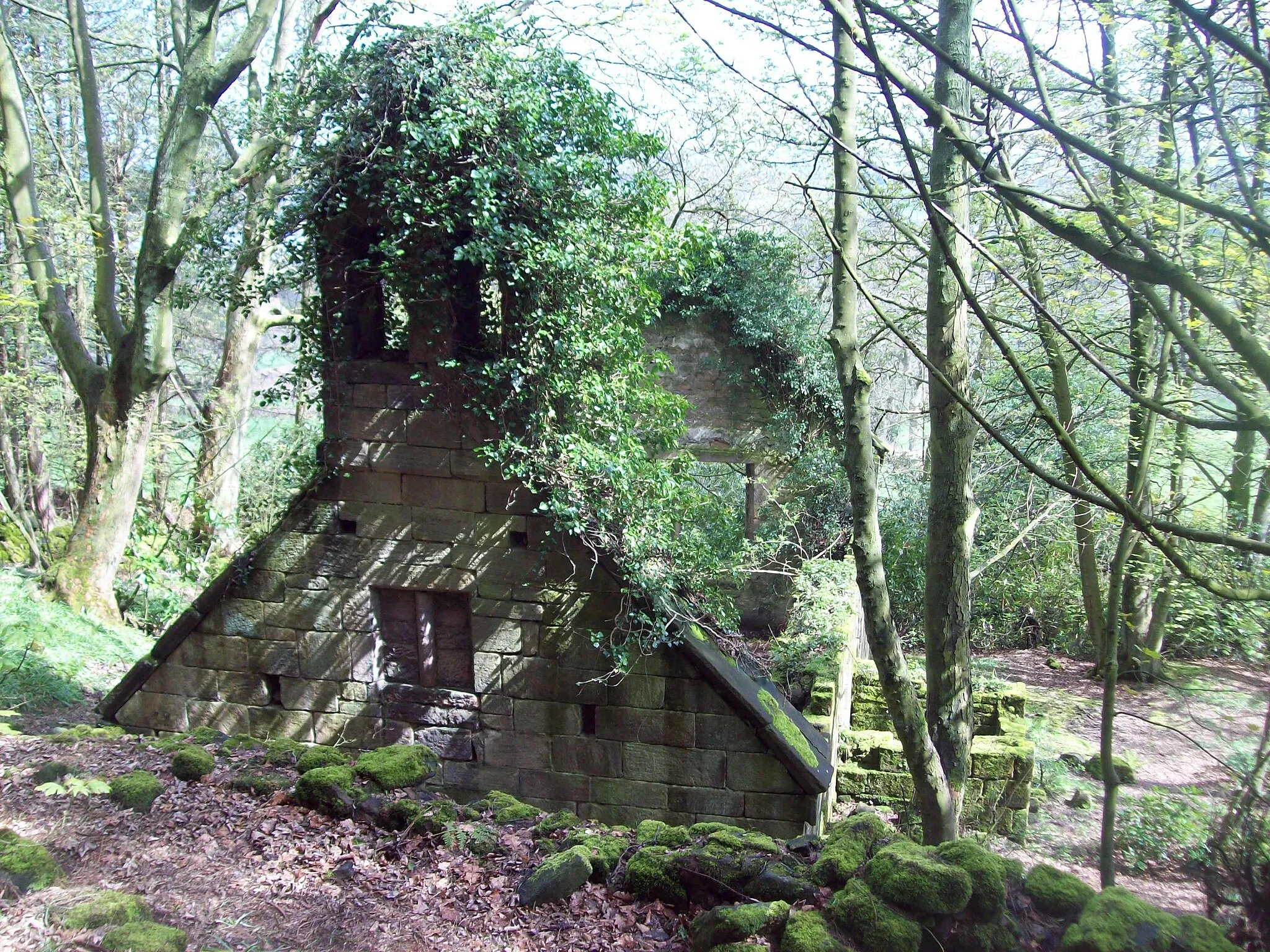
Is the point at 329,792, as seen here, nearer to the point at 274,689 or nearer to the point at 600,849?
the point at 600,849

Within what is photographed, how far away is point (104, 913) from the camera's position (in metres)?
2.84

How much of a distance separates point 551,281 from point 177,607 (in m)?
8.25

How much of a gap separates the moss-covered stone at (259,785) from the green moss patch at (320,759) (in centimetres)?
12

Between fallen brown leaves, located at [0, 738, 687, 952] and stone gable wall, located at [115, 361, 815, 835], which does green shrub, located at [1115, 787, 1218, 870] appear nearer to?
stone gable wall, located at [115, 361, 815, 835]

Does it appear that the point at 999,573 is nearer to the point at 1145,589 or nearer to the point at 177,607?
the point at 1145,589

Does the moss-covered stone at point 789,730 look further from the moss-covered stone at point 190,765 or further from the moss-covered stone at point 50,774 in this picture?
the moss-covered stone at point 50,774

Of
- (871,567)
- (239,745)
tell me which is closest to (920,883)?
(871,567)

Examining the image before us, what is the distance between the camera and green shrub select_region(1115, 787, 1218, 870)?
6.30m

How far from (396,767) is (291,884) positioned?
0.99 metres

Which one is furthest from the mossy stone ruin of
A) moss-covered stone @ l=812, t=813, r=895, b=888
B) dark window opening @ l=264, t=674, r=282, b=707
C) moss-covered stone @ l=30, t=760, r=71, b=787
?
moss-covered stone @ l=30, t=760, r=71, b=787

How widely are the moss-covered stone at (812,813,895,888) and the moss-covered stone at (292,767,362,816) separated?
238cm

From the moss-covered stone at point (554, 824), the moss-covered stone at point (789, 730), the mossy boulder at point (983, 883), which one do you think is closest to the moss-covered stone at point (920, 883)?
the mossy boulder at point (983, 883)

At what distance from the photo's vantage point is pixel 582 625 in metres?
6.16

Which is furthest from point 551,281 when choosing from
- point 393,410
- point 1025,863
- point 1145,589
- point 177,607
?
point 1145,589
